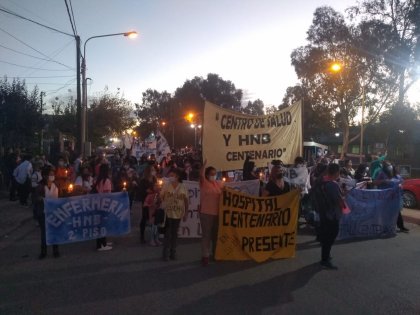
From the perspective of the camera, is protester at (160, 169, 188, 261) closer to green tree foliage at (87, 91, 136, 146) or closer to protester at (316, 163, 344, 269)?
protester at (316, 163, 344, 269)

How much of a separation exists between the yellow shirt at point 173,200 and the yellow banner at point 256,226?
0.72 m

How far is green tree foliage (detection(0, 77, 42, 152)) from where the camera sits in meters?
21.5

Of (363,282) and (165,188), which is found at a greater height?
(165,188)

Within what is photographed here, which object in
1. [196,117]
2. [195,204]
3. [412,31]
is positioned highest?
[412,31]

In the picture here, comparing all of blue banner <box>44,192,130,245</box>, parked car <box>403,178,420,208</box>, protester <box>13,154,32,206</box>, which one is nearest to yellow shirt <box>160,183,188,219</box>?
blue banner <box>44,192,130,245</box>

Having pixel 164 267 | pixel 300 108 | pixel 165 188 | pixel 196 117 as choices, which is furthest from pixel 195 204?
pixel 196 117

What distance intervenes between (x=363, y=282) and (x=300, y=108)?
453cm

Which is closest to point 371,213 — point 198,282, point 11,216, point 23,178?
point 198,282

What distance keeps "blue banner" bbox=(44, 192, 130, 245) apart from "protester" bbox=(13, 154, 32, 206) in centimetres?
618

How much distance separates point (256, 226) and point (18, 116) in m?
17.8

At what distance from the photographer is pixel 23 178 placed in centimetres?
1362

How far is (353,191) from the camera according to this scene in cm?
1013

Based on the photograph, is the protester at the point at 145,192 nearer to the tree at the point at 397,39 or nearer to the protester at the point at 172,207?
the protester at the point at 172,207

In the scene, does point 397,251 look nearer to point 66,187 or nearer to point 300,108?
point 300,108
